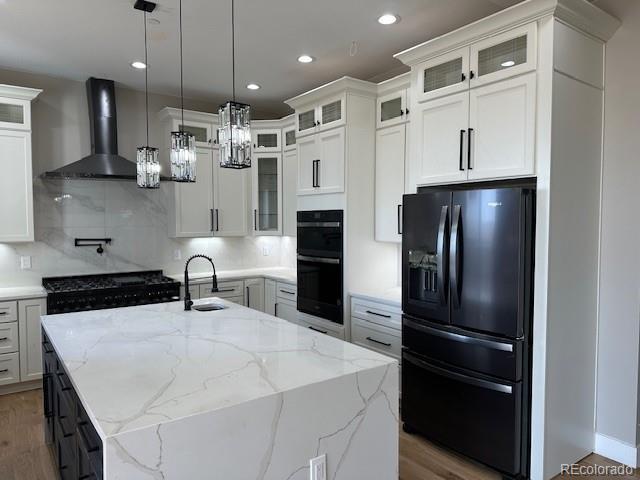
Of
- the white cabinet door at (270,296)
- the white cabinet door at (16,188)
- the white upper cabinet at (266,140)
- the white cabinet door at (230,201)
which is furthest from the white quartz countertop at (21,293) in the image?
the white upper cabinet at (266,140)

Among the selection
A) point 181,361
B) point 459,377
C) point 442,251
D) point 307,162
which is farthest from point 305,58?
point 181,361

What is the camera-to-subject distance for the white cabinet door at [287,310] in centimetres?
475

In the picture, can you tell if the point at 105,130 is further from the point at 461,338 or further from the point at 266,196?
the point at 461,338

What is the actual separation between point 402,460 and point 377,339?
101cm

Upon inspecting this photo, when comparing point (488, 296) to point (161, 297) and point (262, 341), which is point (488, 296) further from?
point (161, 297)

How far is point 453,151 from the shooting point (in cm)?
Result: 296

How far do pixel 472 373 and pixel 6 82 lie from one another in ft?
15.5

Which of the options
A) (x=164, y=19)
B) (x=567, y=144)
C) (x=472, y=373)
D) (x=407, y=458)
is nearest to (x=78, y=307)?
(x=164, y=19)

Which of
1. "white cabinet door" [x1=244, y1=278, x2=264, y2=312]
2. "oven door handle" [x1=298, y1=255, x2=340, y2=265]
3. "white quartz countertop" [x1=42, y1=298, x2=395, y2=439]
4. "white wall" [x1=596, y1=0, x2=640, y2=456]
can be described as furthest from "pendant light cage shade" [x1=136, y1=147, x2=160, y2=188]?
"white wall" [x1=596, y1=0, x2=640, y2=456]

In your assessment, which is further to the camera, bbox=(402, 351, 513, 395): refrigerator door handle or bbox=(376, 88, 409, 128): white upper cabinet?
bbox=(376, 88, 409, 128): white upper cabinet

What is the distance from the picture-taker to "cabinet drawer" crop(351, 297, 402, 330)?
3.54 metres

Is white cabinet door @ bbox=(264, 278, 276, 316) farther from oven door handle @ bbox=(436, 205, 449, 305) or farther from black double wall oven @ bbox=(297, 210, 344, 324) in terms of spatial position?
oven door handle @ bbox=(436, 205, 449, 305)

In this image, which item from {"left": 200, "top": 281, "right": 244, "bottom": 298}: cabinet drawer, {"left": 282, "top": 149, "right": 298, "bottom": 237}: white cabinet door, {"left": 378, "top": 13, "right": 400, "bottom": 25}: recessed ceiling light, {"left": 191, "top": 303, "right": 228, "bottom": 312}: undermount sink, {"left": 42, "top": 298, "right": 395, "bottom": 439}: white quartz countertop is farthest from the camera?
{"left": 282, "top": 149, "right": 298, "bottom": 237}: white cabinet door

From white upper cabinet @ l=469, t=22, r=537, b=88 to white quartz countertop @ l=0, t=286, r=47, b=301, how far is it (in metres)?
3.92
